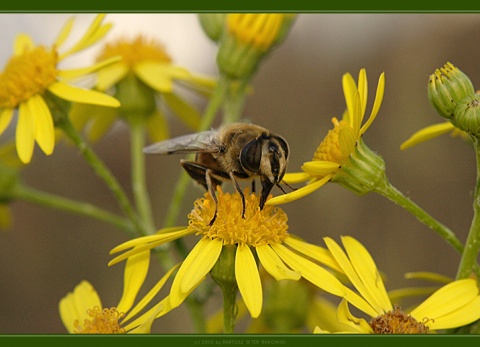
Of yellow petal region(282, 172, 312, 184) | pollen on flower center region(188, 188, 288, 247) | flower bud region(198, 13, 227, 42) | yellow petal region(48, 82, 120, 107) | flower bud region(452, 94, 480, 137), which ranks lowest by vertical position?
pollen on flower center region(188, 188, 288, 247)

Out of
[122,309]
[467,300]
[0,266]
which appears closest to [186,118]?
[122,309]

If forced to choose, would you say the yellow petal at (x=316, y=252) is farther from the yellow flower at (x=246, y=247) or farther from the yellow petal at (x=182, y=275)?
the yellow petal at (x=182, y=275)

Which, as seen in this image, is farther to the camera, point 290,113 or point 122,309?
point 290,113

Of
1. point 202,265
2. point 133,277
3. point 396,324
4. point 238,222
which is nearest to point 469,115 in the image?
point 396,324

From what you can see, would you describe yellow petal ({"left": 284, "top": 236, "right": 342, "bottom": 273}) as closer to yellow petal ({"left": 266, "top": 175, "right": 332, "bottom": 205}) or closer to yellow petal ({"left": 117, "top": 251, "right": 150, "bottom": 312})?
yellow petal ({"left": 266, "top": 175, "right": 332, "bottom": 205})

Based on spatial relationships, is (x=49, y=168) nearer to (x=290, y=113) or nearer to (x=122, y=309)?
(x=290, y=113)

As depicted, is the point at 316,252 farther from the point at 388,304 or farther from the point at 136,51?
the point at 136,51

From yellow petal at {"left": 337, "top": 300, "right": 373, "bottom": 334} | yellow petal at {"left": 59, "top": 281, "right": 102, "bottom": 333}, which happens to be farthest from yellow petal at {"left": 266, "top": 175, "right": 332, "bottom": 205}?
yellow petal at {"left": 59, "top": 281, "right": 102, "bottom": 333}
